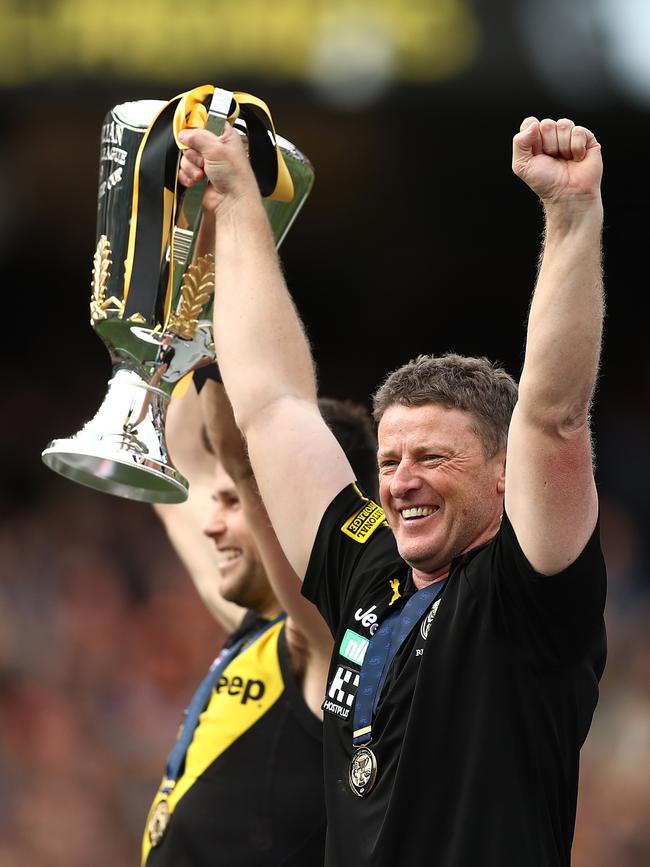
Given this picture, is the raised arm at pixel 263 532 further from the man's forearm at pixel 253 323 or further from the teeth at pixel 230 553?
the man's forearm at pixel 253 323

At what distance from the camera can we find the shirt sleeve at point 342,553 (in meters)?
2.80

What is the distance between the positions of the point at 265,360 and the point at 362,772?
Answer: 0.83m

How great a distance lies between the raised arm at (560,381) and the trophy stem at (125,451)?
0.82 m

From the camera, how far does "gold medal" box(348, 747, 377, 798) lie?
8.29 feet

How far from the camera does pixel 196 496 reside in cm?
445

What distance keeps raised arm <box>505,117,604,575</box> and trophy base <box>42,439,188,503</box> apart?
807mm

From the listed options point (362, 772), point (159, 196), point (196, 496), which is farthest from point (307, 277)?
point (362, 772)

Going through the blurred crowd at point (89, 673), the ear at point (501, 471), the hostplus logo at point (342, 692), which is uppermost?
the ear at point (501, 471)

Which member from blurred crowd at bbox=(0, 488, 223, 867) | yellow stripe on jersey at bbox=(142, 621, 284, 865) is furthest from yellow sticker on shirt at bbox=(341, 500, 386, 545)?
blurred crowd at bbox=(0, 488, 223, 867)

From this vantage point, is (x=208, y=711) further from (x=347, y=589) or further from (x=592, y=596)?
(x=592, y=596)

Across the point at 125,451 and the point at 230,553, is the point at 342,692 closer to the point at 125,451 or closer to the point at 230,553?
the point at 125,451

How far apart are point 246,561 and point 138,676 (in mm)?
5234

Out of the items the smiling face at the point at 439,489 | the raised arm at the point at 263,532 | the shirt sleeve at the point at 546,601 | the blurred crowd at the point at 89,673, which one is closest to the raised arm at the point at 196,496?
the raised arm at the point at 263,532

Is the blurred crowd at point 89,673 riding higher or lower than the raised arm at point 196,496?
lower
